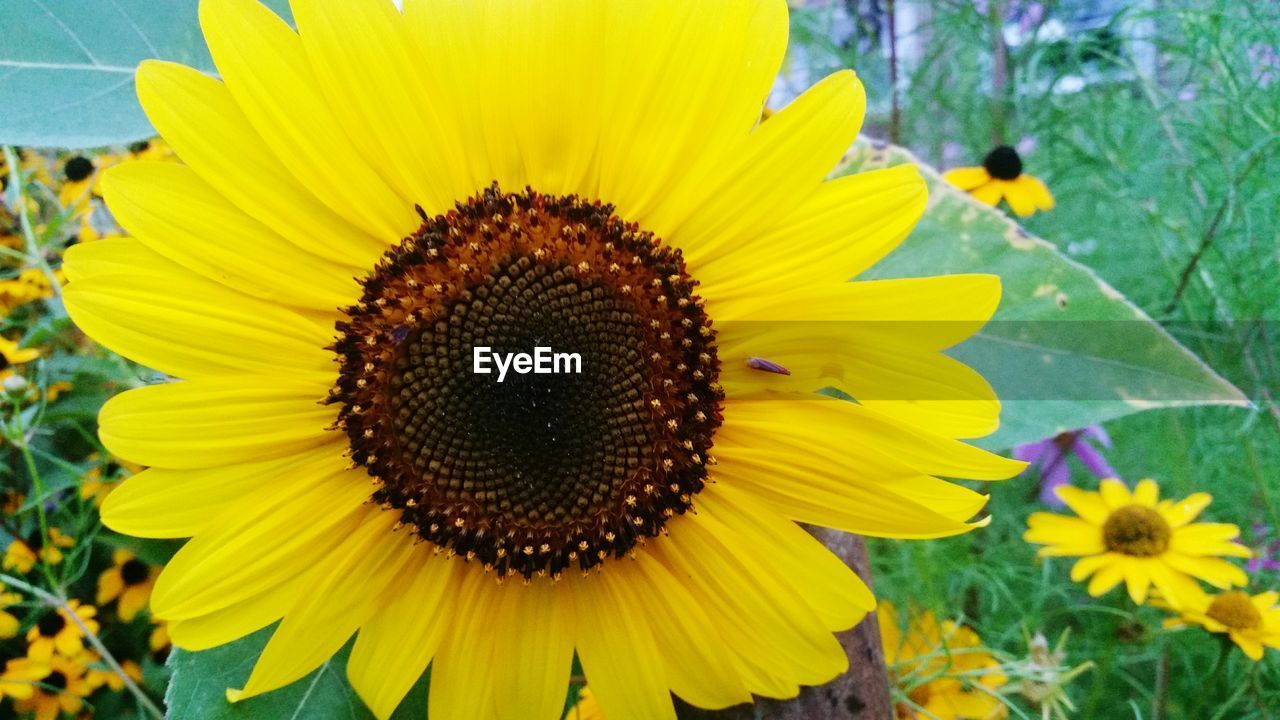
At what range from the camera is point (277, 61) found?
51 centimetres

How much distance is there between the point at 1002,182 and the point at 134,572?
126 cm

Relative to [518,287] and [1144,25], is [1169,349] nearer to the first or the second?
[518,287]

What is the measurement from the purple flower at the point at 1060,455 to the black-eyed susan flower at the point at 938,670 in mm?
285

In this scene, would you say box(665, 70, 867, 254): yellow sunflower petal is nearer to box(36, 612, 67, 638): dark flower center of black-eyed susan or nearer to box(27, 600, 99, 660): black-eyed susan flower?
box(27, 600, 99, 660): black-eyed susan flower

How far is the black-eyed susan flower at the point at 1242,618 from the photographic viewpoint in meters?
0.93

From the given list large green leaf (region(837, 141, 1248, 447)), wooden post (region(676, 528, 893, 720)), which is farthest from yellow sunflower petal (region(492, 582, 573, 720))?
large green leaf (region(837, 141, 1248, 447))

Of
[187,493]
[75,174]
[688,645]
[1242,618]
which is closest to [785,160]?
[688,645]

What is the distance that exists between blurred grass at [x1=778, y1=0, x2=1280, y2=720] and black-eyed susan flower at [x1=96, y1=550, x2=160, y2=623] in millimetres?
925

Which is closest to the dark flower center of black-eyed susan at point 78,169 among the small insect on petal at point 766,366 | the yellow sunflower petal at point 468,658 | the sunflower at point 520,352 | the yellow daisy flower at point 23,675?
the yellow daisy flower at point 23,675

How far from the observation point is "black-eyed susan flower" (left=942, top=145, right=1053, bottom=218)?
1.24 m

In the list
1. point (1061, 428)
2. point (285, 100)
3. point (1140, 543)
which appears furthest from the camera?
point (1140, 543)

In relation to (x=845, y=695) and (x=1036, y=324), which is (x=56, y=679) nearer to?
(x=845, y=695)

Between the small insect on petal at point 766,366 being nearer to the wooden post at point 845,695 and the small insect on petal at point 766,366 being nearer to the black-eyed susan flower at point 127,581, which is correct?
the wooden post at point 845,695

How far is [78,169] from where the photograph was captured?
1.31 metres
